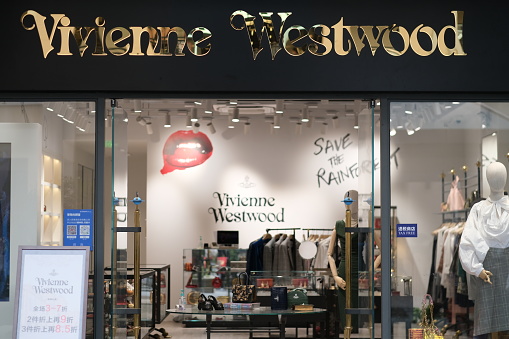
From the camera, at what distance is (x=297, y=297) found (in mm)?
8094

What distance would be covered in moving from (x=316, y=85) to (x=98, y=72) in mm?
1598

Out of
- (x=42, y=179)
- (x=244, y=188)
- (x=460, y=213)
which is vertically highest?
(x=244, y=188)

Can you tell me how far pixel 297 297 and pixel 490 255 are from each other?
2.65 m

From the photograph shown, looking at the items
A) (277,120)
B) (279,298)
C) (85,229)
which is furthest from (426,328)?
(277,120)

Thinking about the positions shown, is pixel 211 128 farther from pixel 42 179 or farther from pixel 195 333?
pixel 42 179

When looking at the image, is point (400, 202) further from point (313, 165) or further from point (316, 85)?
point (313, 165)

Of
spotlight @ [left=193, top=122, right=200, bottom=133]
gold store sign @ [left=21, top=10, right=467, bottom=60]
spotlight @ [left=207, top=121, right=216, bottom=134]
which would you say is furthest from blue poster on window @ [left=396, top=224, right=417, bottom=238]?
spotlight @ [left=193, top=122, right=200, bottom=133]

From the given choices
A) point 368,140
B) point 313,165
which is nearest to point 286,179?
point 313,165

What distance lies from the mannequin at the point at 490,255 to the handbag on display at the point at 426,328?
1.00 feet

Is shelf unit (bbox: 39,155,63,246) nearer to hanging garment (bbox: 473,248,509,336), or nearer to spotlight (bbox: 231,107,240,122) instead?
hanging garment (bbox: 473,248,509,336)

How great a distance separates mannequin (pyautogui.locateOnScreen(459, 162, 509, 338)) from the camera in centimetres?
588

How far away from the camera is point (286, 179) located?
13.1 meters

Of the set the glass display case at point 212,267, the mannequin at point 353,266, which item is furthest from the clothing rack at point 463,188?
the glass display case at point 212,267

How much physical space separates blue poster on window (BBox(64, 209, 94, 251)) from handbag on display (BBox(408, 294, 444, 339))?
99.8 inches
